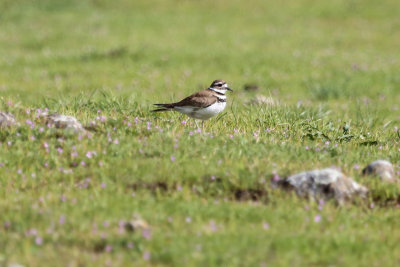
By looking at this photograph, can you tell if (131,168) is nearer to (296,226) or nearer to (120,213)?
(120,213)

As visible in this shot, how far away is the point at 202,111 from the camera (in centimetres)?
965

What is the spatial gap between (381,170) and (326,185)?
818 mm

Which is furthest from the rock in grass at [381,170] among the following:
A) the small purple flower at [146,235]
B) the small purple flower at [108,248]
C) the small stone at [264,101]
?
the small stone at [264,101]

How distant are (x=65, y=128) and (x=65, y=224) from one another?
257 centimetres

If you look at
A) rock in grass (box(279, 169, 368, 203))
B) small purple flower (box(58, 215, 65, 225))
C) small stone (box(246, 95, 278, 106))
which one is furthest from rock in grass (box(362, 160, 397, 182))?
small stone (box(246, 95, 278, 106))

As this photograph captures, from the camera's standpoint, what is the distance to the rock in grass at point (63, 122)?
8.39 m

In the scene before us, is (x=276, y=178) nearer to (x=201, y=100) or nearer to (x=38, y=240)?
(x=201, y=100)

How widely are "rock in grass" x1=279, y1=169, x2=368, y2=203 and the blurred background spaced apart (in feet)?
15.0

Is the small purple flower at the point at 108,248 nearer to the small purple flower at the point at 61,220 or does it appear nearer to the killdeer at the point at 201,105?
the small purple flower at the point at 61,220

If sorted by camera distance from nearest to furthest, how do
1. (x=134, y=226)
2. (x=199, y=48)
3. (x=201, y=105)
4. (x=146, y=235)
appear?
(x=146, y=235) → (x=134, y=226) → (x=201, y=105) → (x=199, y=48)

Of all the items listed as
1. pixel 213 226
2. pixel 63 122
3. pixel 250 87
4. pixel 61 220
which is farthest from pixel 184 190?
pixel 250 87

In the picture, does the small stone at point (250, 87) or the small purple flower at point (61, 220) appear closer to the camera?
the small purple flower at point (61, 220)

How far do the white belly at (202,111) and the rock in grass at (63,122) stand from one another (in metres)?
1.88

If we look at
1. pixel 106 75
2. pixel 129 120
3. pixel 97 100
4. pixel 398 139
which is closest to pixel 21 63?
pixel 106 75
